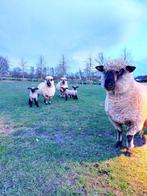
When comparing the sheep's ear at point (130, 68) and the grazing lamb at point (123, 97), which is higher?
the sheep's ear at point (130, 68)

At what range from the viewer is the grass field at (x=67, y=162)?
173 inches

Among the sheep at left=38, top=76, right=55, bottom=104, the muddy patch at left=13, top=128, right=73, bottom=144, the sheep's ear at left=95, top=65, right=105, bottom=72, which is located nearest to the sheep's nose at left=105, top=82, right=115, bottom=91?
the sheep's ear at left=95, top=65, right=105, bottom=72

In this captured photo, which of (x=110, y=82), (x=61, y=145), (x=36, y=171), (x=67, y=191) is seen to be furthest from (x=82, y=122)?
(x=67, y=191)

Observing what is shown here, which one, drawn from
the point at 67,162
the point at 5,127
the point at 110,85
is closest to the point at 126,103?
the point at 110,85

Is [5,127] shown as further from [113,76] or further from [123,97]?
[113,76]

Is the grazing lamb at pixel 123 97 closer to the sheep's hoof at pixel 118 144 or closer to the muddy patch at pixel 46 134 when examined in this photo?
the sheep's hoof at pixel 118 144

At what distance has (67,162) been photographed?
530 cm

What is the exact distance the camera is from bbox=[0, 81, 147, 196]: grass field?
4402 mm

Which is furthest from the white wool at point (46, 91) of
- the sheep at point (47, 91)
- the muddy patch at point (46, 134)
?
the muddy patch at point (46, 134)

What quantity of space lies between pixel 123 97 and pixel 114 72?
67cm

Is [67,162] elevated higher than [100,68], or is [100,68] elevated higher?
[100,68]

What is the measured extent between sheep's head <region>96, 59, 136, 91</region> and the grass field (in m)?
1.61

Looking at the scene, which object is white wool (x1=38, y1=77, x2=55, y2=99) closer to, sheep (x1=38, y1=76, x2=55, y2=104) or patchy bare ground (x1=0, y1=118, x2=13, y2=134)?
sheep (x1=38, y1=76, x2=55, y2=104)

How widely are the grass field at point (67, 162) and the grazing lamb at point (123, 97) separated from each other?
0.75 meters
